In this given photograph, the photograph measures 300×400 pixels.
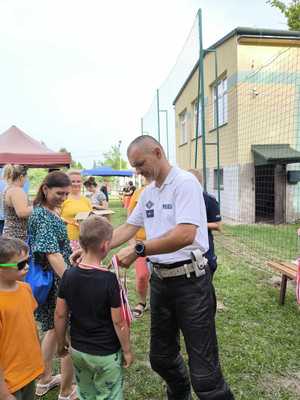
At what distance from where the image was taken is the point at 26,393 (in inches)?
76.6

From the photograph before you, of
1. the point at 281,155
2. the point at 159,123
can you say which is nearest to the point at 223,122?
the point at 281,155

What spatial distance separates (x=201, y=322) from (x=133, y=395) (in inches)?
43.9

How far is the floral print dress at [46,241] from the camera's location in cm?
237

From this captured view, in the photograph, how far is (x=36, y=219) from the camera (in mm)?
2424

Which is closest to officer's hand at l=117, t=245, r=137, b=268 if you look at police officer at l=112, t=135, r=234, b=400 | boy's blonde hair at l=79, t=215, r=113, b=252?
police officer at l=112, t=135, r=234, b=400

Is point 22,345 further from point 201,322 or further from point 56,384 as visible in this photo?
point 56,384

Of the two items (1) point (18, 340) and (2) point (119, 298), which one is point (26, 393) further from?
(2) point (119, 298)

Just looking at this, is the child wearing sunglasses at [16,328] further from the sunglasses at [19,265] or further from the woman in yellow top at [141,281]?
the woman in yellow top at [141,281]

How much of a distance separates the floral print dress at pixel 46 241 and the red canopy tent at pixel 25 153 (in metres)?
6.11

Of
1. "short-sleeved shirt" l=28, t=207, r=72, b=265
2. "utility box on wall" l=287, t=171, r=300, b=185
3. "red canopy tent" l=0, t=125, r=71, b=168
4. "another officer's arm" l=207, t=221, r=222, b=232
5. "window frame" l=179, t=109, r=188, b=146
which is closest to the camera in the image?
"short-sleeved shirt" l=28, t=207, r=72, b=265

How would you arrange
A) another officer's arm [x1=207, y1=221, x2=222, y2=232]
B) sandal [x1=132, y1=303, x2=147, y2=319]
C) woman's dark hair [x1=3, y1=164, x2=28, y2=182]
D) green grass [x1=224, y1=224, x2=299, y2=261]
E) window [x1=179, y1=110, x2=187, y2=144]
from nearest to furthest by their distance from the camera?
another officer's arm [x1=207, y1=221, x2=222, y2=232]
woman's dark hair [x1=3, y1=164, x2=28, y2=182]
sandal [x1=132, y1=303, x2=147, y2=319]
green grass [x1=224, y1=224, x2=299, y2=261]
window [x1=179, y1=110, x2=187, y2=144]

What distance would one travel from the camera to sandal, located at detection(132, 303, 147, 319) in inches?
167

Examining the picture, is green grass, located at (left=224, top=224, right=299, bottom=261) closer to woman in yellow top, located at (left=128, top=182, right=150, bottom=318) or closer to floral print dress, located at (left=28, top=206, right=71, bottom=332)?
woman in yellow top, located at (left=128, top=182, right=150, bottom=318)

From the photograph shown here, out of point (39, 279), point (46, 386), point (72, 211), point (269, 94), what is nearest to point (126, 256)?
point (39, 279)
